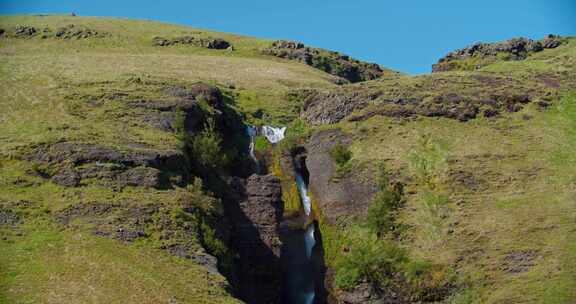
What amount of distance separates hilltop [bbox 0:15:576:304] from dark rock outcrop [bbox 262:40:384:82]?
33081 mm

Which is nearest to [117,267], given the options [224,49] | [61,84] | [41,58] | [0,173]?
[0,173]

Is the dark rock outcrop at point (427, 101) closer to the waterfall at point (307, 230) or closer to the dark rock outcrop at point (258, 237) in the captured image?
the waterfall at point (307, 230)

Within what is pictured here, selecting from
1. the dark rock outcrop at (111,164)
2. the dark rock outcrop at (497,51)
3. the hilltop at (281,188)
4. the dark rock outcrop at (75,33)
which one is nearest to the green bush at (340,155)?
the hilltop at (281,188)

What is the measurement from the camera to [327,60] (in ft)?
351

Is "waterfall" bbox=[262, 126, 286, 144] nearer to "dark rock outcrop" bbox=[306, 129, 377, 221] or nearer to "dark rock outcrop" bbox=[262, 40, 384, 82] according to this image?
"dark rock outcrop" bbox=[306, 129, 377, 221]

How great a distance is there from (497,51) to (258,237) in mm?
57472

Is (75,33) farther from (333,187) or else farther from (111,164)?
(333,187)

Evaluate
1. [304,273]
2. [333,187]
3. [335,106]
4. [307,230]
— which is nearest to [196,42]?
[335,106]

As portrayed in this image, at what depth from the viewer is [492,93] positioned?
205ft

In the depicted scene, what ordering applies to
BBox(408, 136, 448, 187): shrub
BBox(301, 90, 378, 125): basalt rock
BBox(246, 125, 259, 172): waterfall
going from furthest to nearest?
BBox(301, 90, 378, 125): basalt rock < BBox(246, 125, 259, 172): waterfall < BBox(408, 136, 448, 187): shrub

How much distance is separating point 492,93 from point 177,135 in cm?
3155

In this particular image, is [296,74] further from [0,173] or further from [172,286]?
[172,286]

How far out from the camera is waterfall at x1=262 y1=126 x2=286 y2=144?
63156mm

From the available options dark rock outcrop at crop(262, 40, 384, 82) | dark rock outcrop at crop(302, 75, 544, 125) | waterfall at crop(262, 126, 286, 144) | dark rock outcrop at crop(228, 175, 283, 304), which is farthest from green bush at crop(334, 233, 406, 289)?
dark rock outcrop at crop(262, 40, 384, 82)
